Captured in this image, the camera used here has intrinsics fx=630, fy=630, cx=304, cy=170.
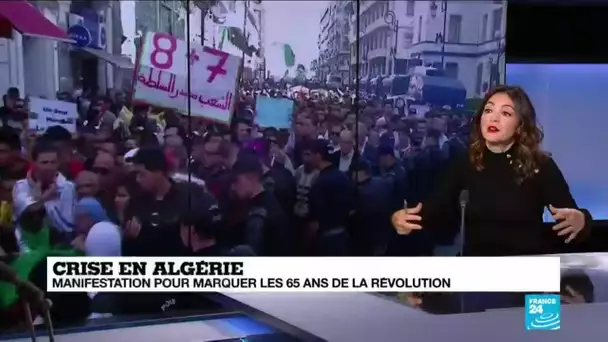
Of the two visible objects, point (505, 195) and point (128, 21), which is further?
point (505, 195)

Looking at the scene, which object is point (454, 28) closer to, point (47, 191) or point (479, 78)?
point (479, 78)

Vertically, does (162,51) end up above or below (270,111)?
above

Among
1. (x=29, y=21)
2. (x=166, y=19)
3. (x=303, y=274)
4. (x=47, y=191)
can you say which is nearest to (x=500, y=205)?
(x=303, y=274)

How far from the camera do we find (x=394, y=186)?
1.64 m

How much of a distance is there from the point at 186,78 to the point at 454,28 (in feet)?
2.27

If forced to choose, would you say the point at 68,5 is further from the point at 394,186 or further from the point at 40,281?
the point at 394,186

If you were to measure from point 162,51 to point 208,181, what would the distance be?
35 cm

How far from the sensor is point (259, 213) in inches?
63.8

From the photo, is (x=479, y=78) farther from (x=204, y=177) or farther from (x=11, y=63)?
(x=11, y=63)

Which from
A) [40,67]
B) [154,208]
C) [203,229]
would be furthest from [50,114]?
[203,229]

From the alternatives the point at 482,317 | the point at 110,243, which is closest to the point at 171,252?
the point at 110,243

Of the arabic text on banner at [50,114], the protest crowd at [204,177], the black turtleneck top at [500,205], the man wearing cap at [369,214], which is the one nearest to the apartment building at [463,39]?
→ the protest crowd at [204,177]

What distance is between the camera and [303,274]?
164 centimetres

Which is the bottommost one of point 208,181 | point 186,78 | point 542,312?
point 542,312
